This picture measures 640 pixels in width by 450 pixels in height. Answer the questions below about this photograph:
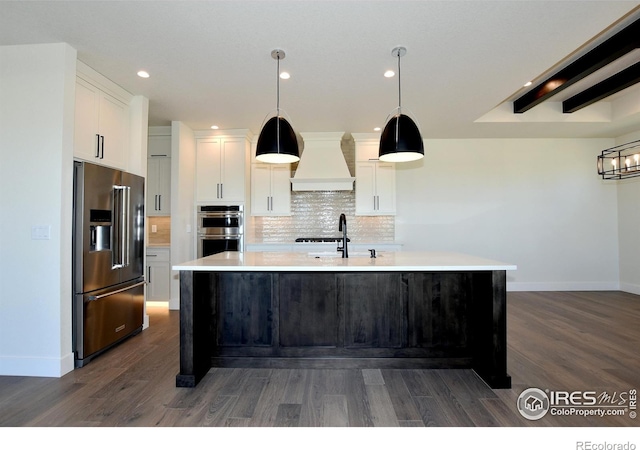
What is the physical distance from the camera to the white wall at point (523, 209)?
5676 millimetres

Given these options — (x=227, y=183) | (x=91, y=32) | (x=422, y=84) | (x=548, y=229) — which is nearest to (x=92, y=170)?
(x=91, y=32)

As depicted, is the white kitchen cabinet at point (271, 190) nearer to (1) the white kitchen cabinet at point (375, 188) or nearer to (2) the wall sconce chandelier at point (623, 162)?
(1) the white kitchen cabinet at point (375, 188)

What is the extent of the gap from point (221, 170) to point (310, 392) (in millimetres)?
3766

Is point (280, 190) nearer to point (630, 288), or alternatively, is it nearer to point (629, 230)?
point (629, 230)

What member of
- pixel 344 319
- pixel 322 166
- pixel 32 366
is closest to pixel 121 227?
pixel 32 366

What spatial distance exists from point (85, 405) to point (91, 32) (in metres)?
2.76

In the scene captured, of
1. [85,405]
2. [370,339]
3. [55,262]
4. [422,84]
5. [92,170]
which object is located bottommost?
[85,405]

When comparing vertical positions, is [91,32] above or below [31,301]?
above

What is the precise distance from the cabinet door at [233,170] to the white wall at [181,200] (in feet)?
1.60

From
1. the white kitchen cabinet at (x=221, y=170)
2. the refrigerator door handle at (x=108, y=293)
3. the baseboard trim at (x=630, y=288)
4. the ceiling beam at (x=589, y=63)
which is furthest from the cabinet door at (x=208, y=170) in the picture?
the baseboard trim at (x=630, y=288)

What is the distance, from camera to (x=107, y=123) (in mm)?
3316

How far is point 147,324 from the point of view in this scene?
12.8 ft

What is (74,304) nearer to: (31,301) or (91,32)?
(31,301)

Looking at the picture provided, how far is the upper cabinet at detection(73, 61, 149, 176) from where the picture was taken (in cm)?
298
